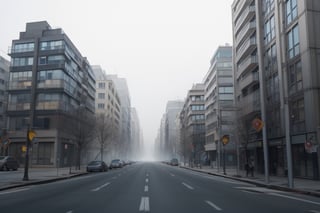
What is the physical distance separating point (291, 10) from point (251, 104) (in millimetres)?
12797

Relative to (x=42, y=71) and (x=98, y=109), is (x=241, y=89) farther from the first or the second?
A: (x=98, y=109)

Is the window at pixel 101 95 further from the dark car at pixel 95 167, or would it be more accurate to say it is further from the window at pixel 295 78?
the window at pixel 295 78

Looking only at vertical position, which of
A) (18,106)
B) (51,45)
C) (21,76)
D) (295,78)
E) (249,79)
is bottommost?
(295,78)

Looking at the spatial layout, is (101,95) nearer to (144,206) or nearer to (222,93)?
(222,93)

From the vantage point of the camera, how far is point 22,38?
6506 centimetres

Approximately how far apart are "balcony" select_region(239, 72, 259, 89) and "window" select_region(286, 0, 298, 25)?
10.8 m

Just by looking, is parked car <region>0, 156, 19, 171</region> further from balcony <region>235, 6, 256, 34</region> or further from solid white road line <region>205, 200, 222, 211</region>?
solid white road line <region>205, 200, 222, 211</region>

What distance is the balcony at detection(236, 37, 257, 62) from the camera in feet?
142

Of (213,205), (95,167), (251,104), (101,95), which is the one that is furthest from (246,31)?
(101,95)

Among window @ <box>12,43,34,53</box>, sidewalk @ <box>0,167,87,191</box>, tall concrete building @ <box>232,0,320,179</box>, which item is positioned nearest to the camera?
sidewalk @ <box>0,167,87,191</box>

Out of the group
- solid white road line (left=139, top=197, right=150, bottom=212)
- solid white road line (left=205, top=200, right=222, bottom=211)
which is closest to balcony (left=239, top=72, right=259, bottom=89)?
solid white road line (left=205, top=200, right=222, bottom=211)

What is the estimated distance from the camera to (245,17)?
1829 inches

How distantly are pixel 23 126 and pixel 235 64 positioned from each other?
121 ft

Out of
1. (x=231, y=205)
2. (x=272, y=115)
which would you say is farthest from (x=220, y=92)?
(x=231, y=205)
